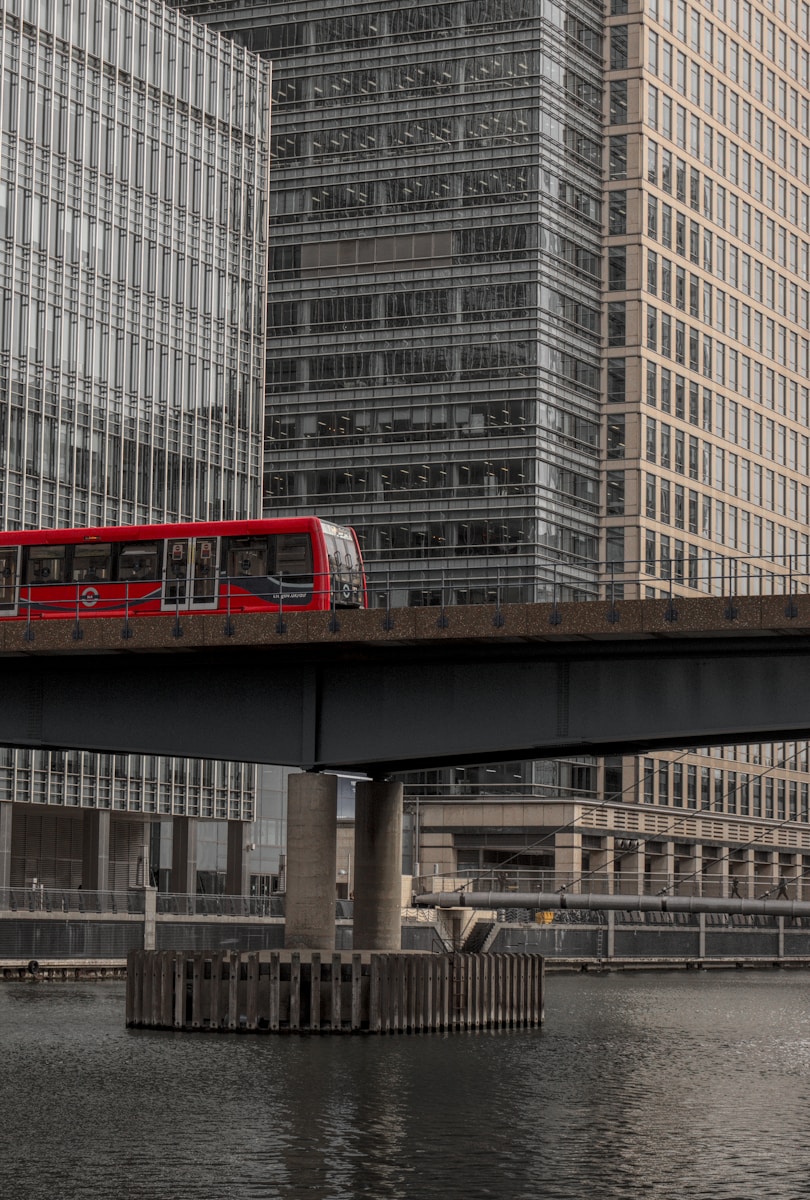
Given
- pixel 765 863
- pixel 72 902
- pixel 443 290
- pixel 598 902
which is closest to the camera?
pixel 72 902

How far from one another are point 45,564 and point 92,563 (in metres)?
1.89

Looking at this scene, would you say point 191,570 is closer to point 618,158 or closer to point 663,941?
point 663,941

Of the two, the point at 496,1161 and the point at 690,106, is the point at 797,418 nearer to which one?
the point at 690,106

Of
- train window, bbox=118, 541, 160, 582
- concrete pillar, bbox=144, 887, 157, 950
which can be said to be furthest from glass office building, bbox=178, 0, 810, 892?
train window, bbox=118, 541, 160, 582

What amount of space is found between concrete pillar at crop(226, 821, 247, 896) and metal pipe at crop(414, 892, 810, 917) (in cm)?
2220

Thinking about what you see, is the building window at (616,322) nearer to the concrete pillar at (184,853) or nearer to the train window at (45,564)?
the concrete pillar at (184,853)

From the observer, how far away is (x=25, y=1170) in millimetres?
31469

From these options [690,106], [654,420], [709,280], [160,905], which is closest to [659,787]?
[654,420]

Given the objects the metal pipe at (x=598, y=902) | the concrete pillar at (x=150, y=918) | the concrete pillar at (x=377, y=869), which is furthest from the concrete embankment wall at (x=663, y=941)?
the concrete pillar at (x=377, y=869)

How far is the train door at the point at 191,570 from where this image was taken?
212 ft

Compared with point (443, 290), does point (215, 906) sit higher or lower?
lower

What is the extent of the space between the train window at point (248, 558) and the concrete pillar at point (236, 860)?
6464 cm

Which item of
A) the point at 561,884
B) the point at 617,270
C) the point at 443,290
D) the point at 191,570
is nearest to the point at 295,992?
the point at 191,570

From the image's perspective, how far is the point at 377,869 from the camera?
56.5 metres
